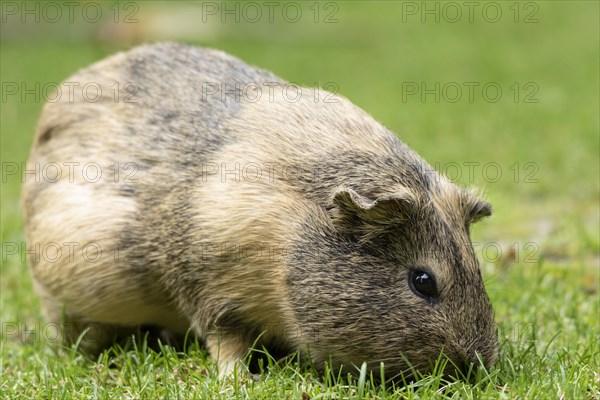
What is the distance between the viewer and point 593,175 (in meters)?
9.58

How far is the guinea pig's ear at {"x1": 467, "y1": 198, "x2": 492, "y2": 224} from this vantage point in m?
5.14

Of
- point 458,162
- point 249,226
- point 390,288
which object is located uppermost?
point 458,162

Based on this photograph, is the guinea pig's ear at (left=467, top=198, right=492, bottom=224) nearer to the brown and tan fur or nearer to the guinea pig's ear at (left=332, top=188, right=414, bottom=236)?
the brown and tan fur

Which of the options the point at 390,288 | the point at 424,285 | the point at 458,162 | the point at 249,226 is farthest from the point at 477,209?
the point at 458,162

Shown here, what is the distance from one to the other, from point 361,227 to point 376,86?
10.1 metres

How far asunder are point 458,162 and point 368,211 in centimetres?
572

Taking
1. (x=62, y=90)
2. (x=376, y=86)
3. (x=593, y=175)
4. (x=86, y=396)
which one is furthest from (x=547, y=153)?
(x=86, y=396)

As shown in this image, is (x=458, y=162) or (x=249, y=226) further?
(x=458, y=162)

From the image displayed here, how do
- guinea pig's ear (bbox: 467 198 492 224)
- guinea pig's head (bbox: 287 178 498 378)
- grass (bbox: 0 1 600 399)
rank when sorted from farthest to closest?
guinea pig's ear (bbox: 467 198 492 224) → grass (bbox: 0 1 600 399) → guinea pig's head (bbox: 287 178 498 378)

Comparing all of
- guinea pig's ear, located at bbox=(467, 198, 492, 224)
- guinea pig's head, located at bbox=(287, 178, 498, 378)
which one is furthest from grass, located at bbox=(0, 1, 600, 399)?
guinea pig's ear, located at bbox=(467, 198, 492, 224)

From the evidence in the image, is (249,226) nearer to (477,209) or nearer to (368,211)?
(368,211)

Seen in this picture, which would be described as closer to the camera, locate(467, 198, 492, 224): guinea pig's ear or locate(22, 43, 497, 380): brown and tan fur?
locate(22, 43, 497, 380): brown and tan fur

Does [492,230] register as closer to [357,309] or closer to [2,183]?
[357,309]

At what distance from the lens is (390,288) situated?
472 cm
